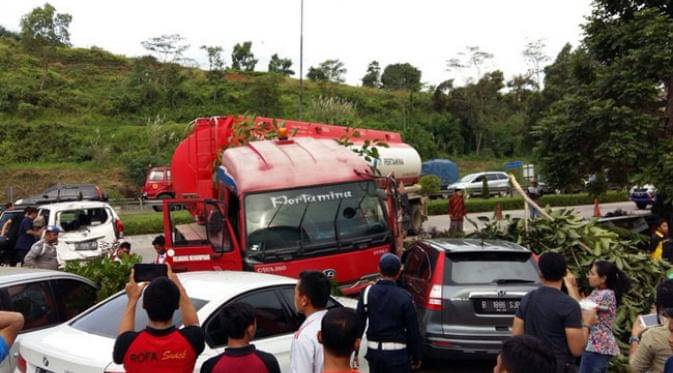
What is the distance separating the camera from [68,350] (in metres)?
4.53

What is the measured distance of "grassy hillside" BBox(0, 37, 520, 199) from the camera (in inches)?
1437

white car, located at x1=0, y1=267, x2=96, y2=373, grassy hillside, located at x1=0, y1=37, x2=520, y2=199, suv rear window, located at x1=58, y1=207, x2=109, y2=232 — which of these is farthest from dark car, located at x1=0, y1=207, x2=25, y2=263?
grassy hillside, located at x1=0, y1=37, x2=520, y2=199

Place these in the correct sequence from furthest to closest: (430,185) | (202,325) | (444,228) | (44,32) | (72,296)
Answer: (44,32)
(430,185)
(444,228)
(72,296)
(202,325)

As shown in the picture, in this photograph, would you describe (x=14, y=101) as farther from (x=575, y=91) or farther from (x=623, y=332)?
(x=623, y=332)

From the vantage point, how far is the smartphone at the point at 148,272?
14.4 feet

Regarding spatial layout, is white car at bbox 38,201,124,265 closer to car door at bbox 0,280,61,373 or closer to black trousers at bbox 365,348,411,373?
car door at bbox 0,280,61,373

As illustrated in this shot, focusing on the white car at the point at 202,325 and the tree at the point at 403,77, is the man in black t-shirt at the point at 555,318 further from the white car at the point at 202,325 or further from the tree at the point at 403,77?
the tree at the point at 403,77

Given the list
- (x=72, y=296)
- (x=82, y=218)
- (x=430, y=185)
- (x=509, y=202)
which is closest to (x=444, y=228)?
(x=430, y=185)

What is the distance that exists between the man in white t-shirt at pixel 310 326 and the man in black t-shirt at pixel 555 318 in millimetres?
1348

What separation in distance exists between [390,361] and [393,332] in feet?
0.70

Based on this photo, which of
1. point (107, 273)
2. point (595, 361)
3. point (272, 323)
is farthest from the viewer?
point (107, 273)

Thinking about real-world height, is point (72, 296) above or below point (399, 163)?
below

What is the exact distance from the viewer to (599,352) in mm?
5023

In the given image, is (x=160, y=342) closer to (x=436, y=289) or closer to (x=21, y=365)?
(x=21, y=365)
